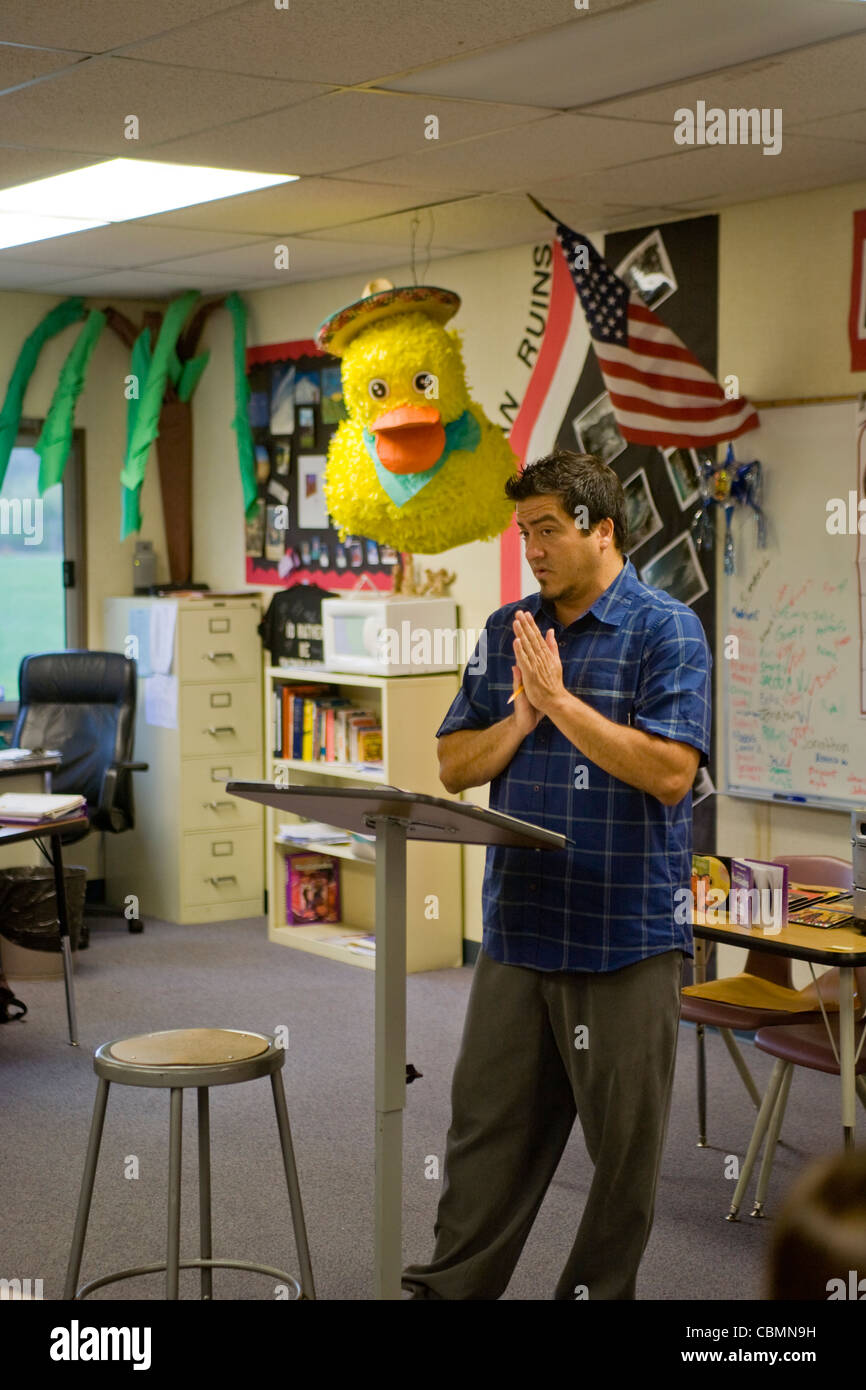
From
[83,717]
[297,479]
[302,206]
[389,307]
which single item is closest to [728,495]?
[389,307]

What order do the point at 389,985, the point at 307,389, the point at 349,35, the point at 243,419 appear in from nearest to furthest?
1. the point at 389,985
2. the point at 349,35
3. the point at 307,389
4. the point at 243,419

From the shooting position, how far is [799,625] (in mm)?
5004

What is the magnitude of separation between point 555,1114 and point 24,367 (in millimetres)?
5157

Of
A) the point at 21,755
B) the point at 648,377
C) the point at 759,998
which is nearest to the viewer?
the point at 759,998

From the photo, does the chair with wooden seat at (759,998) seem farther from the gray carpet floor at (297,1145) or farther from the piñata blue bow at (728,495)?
the piñata blue bow at (728,495)

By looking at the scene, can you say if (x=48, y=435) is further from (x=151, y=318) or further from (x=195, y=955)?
(x=195, y=955)

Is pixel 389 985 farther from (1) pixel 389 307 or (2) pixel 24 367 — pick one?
(2) pixel 24 367

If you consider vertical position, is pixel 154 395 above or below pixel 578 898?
above

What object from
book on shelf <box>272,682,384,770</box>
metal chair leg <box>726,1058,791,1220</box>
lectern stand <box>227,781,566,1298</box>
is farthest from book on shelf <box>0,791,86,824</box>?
lectern stand <box>227,781,566,1298</box>

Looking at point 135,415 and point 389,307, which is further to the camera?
point 135,415

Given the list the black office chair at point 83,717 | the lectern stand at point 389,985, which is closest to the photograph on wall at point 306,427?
the black office chair at point 83,717

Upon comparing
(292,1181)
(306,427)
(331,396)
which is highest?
(331,396)

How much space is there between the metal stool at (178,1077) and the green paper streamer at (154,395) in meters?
4.52

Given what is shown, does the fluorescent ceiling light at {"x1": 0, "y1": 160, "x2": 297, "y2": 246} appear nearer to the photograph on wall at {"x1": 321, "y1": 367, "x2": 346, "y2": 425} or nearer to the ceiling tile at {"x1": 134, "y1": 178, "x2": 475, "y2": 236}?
the ceiling tile at {"x1": 134, "y1": 178, "x2": 475, "y2": 236}
